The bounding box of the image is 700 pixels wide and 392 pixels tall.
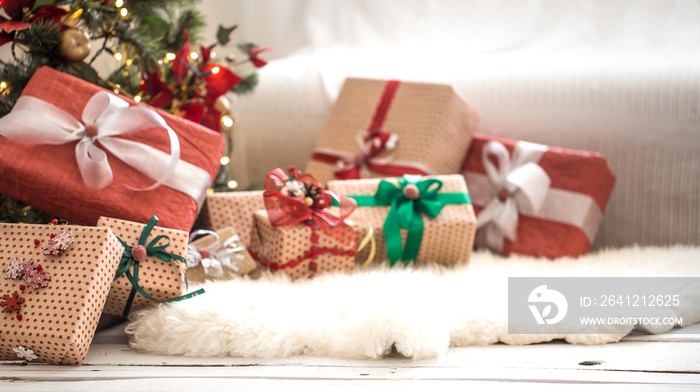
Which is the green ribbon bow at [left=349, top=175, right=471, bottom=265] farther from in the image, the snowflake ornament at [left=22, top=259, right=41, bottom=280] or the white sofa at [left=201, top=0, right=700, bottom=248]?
the snowflake ornament at [left=22, top=259, right=41, bottom=280]

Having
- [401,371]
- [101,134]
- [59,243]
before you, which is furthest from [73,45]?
[401,371]

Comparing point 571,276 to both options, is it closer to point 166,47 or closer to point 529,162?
point 529,162

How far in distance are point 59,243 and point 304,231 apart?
19.2 inches

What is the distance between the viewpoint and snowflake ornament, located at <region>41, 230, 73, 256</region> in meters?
1.01

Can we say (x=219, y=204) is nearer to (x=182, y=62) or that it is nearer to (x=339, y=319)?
(x=182, y=62)

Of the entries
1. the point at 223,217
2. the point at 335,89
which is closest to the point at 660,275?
the point at 223,217

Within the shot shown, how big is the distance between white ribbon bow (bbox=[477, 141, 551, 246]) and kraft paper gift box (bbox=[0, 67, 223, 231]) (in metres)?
0.77

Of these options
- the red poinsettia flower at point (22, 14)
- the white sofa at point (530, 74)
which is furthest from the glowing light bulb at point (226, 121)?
the red poinsettia flower at point (22, 14)

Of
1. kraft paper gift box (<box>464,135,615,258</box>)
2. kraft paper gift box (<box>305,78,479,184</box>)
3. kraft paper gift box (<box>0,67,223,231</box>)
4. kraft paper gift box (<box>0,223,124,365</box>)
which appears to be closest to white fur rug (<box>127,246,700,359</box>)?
kraft paper gift box (<box>0,223,124,365</box>)

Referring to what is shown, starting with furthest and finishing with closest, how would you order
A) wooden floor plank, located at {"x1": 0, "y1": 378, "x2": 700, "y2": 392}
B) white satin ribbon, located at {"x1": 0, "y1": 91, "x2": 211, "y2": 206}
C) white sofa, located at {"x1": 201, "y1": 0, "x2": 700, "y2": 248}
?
white sofa, located at {"x1": 201, "y1": 0, "x2": 700, "y2": 248}, white satin ribbon, located at {"x1": 0, "y1": 91, "x2": 211, "y2": 206}, wooden floor plank, located at {"x1": 0, "y1": 378, "x2": 700, "y2": 392}

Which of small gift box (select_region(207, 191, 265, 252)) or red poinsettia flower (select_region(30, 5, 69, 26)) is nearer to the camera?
red poinsettia flower (select_region(30, 5, 69, 26))

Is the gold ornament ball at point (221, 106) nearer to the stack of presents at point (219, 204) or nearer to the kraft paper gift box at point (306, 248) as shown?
the stack of presents at point (219, 204)

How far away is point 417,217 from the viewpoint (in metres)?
1.41

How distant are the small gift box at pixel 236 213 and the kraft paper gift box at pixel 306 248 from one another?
0.30 ft
